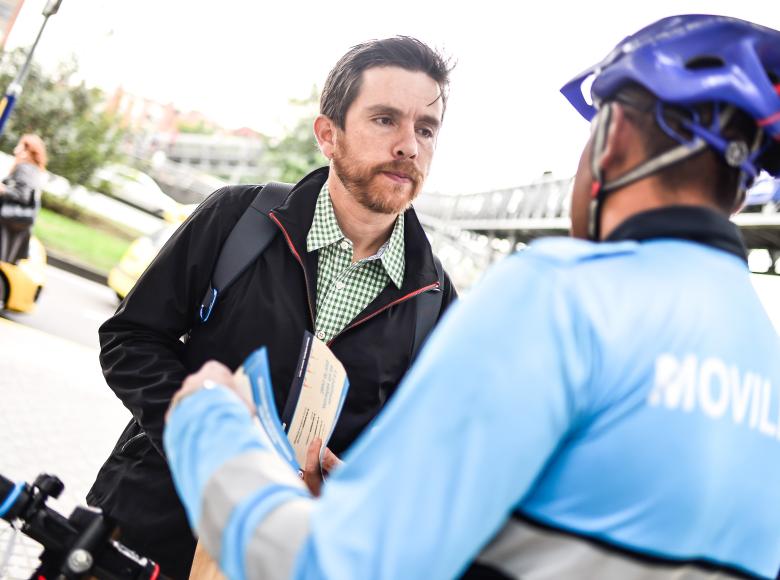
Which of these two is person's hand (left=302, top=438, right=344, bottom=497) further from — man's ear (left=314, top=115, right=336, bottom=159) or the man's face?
man's ear (left=314, top=115, right=336, bottom=159)

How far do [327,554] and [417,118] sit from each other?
159 cm

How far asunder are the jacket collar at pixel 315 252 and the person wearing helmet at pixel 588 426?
1.07m

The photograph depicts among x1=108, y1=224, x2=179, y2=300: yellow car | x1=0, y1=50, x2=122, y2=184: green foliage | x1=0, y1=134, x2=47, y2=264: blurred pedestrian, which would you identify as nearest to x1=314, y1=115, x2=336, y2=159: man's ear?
x1=0, y1=134, x2=47, y2=264: blurred pedestrian

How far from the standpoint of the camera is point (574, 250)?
2.76ft

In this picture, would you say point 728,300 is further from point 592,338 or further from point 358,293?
point 358,293

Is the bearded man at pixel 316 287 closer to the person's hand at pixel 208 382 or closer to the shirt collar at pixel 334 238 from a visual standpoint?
the shirt collar at pixel 334 238

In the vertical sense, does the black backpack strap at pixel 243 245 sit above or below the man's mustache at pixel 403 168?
below

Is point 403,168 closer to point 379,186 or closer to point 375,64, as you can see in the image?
point 379,186

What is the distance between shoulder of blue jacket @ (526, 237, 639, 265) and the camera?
0.82m

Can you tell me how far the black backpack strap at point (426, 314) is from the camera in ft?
6.73

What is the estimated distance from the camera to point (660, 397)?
0.80 m

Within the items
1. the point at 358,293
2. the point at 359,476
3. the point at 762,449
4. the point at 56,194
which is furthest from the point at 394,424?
Answer: the point at 56,194

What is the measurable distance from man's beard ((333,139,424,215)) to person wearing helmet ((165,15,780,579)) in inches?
47.5

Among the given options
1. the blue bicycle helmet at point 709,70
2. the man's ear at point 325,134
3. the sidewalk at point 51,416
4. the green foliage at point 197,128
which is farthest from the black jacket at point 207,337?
the green foliage at point 197,128
